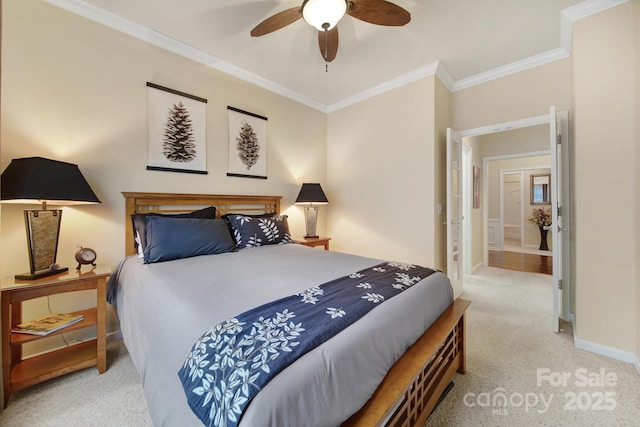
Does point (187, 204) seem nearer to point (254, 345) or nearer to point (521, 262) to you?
point (254, 345)

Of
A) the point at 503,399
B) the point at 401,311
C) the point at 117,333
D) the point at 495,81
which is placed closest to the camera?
the point at 401,311

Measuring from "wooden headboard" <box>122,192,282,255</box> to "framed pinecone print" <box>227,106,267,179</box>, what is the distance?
0.32 m

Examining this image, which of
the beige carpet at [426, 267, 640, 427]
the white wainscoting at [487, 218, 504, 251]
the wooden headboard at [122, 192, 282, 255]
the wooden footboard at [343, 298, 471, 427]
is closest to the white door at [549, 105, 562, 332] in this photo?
the beige carpet at [426, 267, 640, 427]

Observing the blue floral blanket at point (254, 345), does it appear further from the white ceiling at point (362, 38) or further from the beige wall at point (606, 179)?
the white ceiling at point (362, 38)

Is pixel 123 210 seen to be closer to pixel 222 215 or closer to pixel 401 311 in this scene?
pixel 222 215

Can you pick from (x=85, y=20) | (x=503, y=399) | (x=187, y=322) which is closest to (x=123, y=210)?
(x=85, y=20)

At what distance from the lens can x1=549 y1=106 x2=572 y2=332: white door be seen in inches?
94.0

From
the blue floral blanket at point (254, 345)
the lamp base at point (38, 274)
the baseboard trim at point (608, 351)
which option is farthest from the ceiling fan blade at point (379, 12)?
the baseboard trim at point (608, 351)

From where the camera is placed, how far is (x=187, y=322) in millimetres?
1120

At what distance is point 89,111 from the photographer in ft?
7.07

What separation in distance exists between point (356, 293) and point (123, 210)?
2.22 m

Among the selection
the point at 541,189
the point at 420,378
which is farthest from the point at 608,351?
the point at 541,189

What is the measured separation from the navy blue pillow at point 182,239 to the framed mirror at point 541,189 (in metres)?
7.97

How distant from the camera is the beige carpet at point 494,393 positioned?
147 cm
